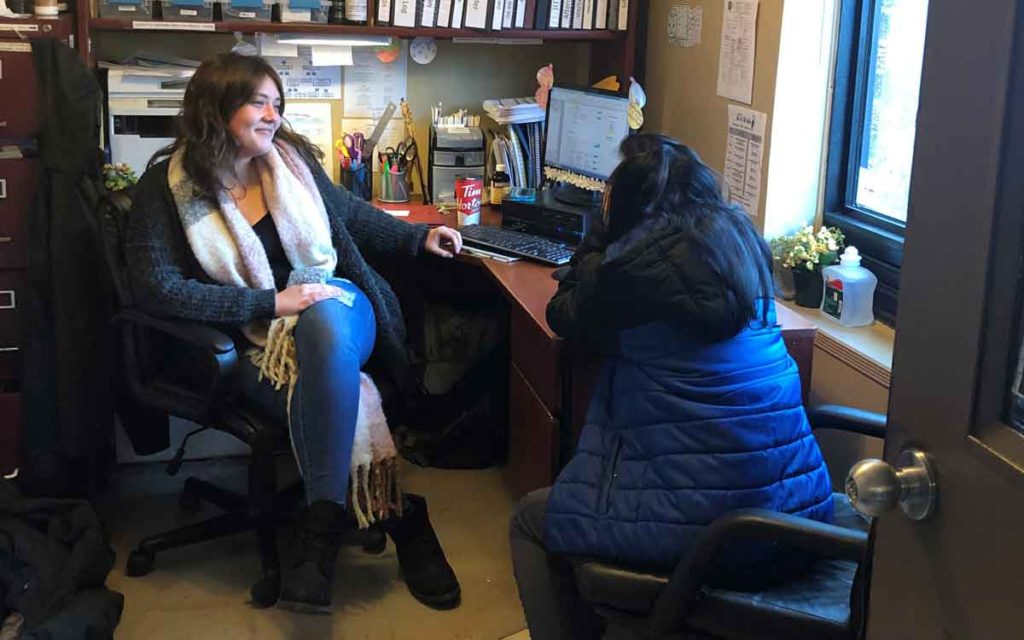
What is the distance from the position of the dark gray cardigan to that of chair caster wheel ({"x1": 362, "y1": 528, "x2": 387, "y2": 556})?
0.36m

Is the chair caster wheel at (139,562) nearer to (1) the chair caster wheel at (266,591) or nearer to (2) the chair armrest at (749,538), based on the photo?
(1) the chair caster wheel at (266,591)

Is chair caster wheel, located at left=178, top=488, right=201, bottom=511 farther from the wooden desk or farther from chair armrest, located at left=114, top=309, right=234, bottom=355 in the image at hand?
the wooden desk

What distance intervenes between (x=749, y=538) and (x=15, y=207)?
1999 mm

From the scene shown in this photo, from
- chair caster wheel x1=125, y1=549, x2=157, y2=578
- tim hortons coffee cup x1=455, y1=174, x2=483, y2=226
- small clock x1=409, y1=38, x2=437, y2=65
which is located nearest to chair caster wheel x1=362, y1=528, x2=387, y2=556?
chair caster wheel x1=125, y1=549, x2=157, y2=578

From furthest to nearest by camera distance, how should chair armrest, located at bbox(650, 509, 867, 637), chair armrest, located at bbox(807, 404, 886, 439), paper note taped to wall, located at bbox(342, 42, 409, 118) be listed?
paper note taped to wall, located at bbox(342, 42, 409, 118) < chair armrest, located at bbox(807, 404, 886, 439) < chair armrest, located at bbox(650, 509, 867, 637)

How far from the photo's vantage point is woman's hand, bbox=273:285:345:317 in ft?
7.87

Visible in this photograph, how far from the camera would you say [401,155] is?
3301mm

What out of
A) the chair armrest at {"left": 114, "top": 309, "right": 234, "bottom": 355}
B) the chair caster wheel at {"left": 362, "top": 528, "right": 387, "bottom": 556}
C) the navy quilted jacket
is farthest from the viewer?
the chair caster wheel at {"left": 362, "top": 528, "right": 387, "bottom": 556}

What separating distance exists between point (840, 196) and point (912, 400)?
1.65m

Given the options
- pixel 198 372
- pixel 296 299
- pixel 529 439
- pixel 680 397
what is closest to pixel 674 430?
pixel 680 397

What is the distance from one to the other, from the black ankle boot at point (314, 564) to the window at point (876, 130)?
120cm

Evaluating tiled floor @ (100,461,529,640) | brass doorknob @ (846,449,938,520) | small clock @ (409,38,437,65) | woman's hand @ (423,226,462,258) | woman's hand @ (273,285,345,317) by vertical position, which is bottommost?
tiled floor @ (100,461,529,640)

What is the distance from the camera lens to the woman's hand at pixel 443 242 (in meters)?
2.72

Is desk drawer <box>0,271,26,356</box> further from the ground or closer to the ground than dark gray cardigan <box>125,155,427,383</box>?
closer to the ground
